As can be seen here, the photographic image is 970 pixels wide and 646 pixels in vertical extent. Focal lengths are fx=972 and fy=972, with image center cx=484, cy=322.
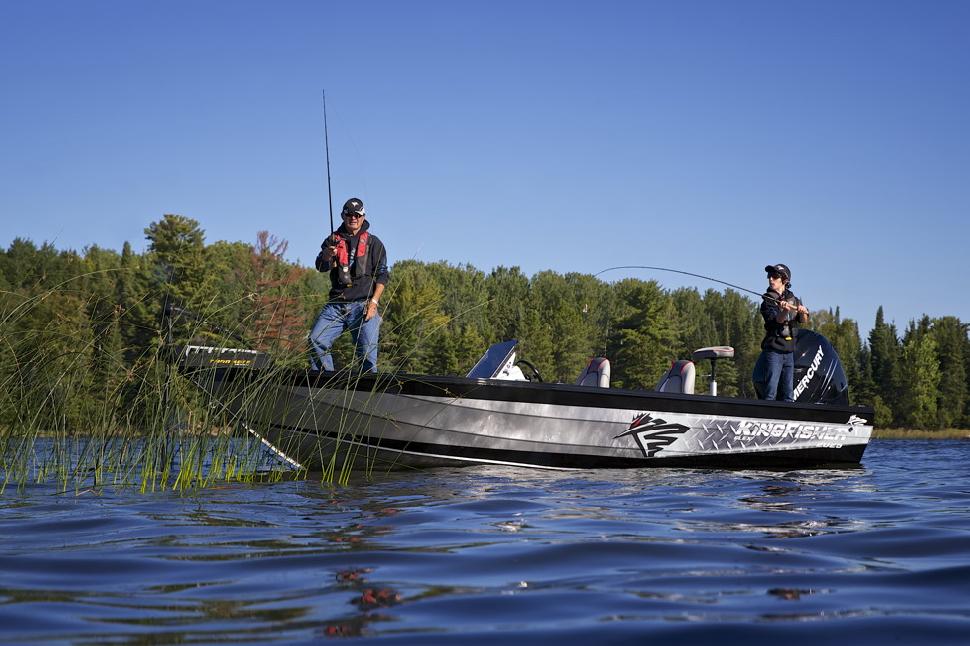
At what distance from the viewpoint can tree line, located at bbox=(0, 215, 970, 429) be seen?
6391mm

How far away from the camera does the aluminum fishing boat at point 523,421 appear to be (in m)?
8.08

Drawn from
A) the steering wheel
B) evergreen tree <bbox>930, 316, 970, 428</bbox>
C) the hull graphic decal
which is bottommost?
the hull graphic decal

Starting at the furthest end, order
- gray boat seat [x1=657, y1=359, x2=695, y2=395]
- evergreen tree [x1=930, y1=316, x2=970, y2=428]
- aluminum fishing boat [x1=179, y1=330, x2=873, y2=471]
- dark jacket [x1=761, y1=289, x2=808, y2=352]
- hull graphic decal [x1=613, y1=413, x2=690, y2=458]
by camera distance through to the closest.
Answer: evergreen tree [x1=930, y1=316, x2=970, y2=428] → dark jacket [x1=761, y1=289, x2=808, y2=352] → gray boat seat [x1=657, y1=359, x2=695, y2=395] → hull graphic decal [x1=613, y1=413, x2=690, y2=458] → aluminum fishing boat [x1=179, y1=330, x2=873, y2=471]

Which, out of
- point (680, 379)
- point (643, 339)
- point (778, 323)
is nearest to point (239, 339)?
point (680, 379)

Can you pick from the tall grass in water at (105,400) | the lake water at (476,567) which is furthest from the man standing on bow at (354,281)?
the lake water at (476,567)

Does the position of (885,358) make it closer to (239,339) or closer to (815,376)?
(815,376)

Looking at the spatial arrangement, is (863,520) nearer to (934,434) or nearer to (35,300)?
(35,300)

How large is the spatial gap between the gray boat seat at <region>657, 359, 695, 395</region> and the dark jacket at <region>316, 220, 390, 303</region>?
312cm

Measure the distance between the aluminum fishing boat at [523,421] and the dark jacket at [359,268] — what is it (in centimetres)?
84

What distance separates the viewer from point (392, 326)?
7.59 m

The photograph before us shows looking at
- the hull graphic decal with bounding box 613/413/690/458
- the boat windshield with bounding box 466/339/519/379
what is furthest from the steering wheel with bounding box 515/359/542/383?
the hull graphic decal with bounding box 613/413/690/458

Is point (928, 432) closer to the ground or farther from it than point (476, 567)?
farther from it

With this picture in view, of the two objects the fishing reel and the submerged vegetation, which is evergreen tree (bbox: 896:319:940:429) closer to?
the submerged vegetation

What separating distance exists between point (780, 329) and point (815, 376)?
0.77 meters
